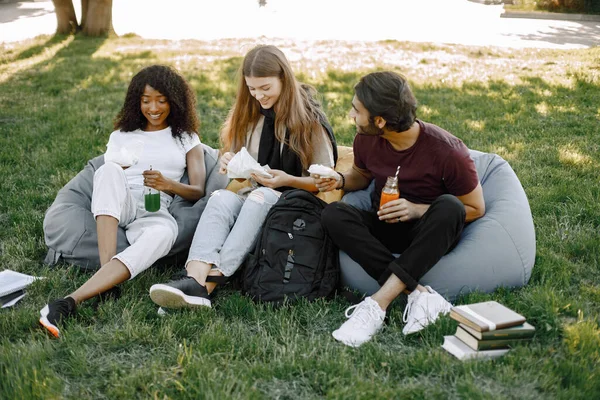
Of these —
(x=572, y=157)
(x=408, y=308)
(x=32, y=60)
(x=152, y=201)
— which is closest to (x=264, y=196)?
(x=152, y=201)

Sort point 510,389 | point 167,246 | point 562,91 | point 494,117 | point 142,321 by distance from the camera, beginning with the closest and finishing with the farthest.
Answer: point 510,389 → point 142,321 → point 167,246 → point 494,117 → point 562,91

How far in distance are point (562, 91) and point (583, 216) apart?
4461 millimetres

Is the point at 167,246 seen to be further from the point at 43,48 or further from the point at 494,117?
the point at 43,48

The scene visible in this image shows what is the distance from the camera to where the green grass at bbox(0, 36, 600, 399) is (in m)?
2.80

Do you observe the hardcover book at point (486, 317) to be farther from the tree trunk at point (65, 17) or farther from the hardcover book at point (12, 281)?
the tree trunk at point (65, 17)

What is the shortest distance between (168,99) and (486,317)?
106 inches

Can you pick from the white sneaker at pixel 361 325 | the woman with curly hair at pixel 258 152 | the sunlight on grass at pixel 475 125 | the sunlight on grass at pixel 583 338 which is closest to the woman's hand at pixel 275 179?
the woman with curly hair at pixel 258 152

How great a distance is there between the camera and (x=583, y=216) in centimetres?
485

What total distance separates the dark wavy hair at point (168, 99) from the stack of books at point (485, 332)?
248 centimetres

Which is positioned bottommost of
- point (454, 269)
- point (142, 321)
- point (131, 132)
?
point (142, 321)

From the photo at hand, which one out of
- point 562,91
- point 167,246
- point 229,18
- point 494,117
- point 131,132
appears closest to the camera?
point 167,246

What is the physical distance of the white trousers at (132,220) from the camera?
373cm

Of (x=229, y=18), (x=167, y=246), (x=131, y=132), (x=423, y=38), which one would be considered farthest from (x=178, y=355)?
(x=229, y=18)

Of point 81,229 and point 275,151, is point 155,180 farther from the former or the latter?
point 275,151
